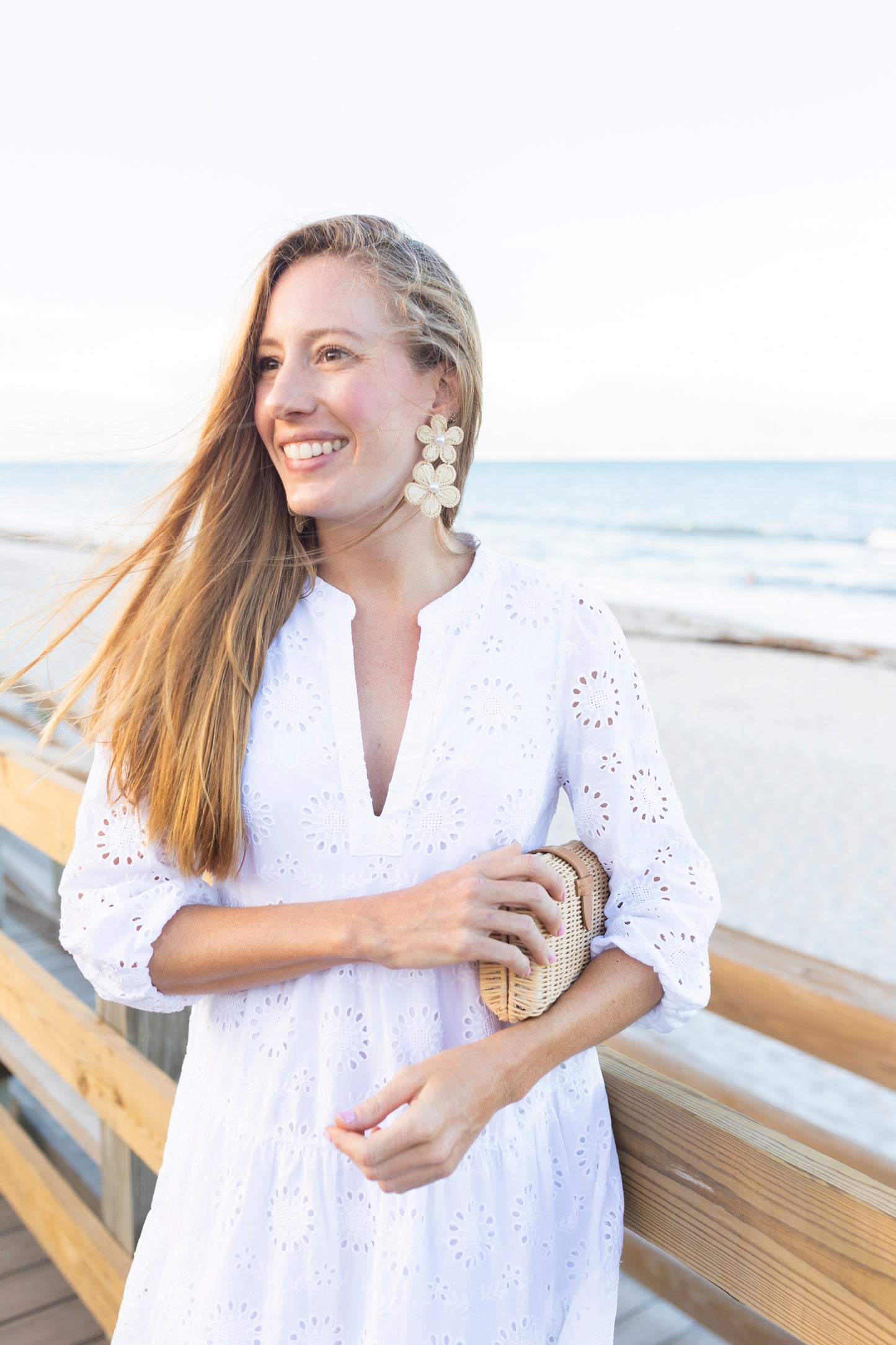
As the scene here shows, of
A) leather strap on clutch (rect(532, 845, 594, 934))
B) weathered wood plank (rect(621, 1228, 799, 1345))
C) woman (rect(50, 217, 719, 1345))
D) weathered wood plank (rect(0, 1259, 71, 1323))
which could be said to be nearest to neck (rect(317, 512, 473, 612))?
woman (rect(50, 217, 719, 1345))

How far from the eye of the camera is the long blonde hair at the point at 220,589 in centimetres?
104

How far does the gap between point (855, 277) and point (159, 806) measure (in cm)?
3618

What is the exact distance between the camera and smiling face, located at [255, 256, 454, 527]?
1.10 meters

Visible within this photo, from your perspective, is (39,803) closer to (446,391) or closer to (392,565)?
(392,565)

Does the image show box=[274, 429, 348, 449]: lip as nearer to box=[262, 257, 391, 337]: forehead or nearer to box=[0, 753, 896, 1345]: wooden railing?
box=[262, 257, 391, 337]: forehead

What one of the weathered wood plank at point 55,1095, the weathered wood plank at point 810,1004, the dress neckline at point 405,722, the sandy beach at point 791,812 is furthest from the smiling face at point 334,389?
the weathered wood plank at point 55,1095

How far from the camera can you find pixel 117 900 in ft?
3.36

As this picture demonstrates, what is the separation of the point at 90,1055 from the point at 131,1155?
0.19 metres

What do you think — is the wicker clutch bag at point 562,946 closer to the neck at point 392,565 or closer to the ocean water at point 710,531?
the neck at point 392,565

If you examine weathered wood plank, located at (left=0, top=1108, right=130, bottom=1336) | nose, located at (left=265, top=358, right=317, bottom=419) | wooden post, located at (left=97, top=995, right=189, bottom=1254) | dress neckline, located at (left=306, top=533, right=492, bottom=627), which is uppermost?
nose, located at (left=265, top=358, right=317, bottom=419)

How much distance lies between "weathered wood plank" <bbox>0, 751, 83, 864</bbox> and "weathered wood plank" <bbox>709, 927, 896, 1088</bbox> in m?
1.12

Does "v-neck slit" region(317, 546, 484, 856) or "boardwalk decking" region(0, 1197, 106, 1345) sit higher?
"v-neck slit" region(317, 546, 484, 856)

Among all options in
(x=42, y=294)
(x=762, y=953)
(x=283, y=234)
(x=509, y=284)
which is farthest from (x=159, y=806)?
(x=509, y=284)

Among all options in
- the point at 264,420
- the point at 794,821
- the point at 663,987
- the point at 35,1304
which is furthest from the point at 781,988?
the point at 794,821
